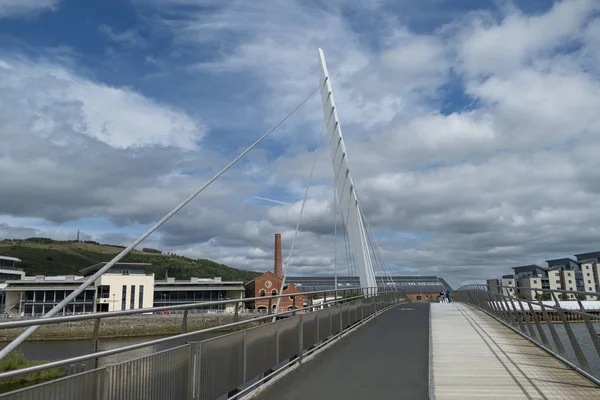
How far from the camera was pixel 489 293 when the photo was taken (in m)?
18.4

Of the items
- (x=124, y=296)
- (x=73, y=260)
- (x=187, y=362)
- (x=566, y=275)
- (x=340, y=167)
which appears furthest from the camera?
(x=73, y=260)

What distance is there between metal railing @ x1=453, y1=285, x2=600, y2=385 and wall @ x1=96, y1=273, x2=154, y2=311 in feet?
175

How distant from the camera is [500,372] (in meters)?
7.34

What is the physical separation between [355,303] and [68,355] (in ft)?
39.5

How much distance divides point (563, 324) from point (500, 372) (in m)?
1.07

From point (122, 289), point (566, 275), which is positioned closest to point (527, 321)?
point (566, 275)

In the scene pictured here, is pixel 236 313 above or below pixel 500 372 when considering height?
above

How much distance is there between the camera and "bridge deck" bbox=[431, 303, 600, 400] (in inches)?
235

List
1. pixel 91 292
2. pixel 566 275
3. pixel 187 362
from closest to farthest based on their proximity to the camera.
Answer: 1. pixel 187 362
2. pixel 566 275
3. pixel 91 292

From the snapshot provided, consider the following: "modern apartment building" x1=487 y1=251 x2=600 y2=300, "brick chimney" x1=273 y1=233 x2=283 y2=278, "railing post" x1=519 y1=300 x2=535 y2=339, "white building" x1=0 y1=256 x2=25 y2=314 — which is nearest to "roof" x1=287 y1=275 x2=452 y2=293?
"brick chimney" x1=273 y1=233 x2=283 y2=278

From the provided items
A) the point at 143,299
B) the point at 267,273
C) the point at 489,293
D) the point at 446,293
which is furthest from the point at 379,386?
the point at 267,273

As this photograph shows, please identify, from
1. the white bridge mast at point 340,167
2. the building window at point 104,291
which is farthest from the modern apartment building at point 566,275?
the building window at point 104,291

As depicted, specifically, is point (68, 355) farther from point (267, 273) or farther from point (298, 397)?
point (267, 273)

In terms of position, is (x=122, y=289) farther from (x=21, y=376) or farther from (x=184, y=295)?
(x=21, y=376)
